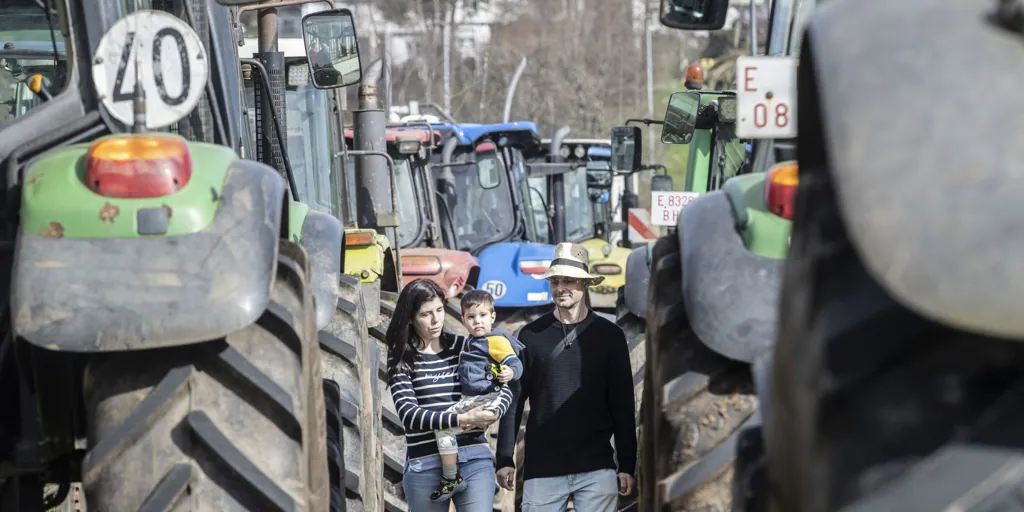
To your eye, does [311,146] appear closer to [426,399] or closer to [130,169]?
[426,399]

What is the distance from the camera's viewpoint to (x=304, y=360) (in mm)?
3295

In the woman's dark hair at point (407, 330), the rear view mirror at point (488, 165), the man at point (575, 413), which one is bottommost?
the rear view mirror at point (488, 165)

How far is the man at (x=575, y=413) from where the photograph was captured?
5754 millimetres

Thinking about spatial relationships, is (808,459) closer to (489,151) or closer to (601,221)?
(489,151)

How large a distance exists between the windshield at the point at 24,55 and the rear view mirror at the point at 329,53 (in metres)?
2.41

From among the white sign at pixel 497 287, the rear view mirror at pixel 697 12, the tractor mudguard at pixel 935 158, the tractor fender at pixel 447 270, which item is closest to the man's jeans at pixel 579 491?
the rear view mirror at pixel 697 12

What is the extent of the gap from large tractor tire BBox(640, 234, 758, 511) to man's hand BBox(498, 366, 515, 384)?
6.22 ft

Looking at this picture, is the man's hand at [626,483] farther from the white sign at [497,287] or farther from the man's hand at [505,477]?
the white sign at [497,287]

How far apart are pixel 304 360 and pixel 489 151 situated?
11.4 meters

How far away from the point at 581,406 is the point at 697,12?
204cm

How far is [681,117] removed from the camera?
293 inches

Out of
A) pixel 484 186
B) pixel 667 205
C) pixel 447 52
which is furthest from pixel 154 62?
pixel 447 52

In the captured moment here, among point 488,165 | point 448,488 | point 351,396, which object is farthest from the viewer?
point 488,165

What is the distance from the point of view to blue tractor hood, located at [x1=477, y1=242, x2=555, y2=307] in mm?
12539
